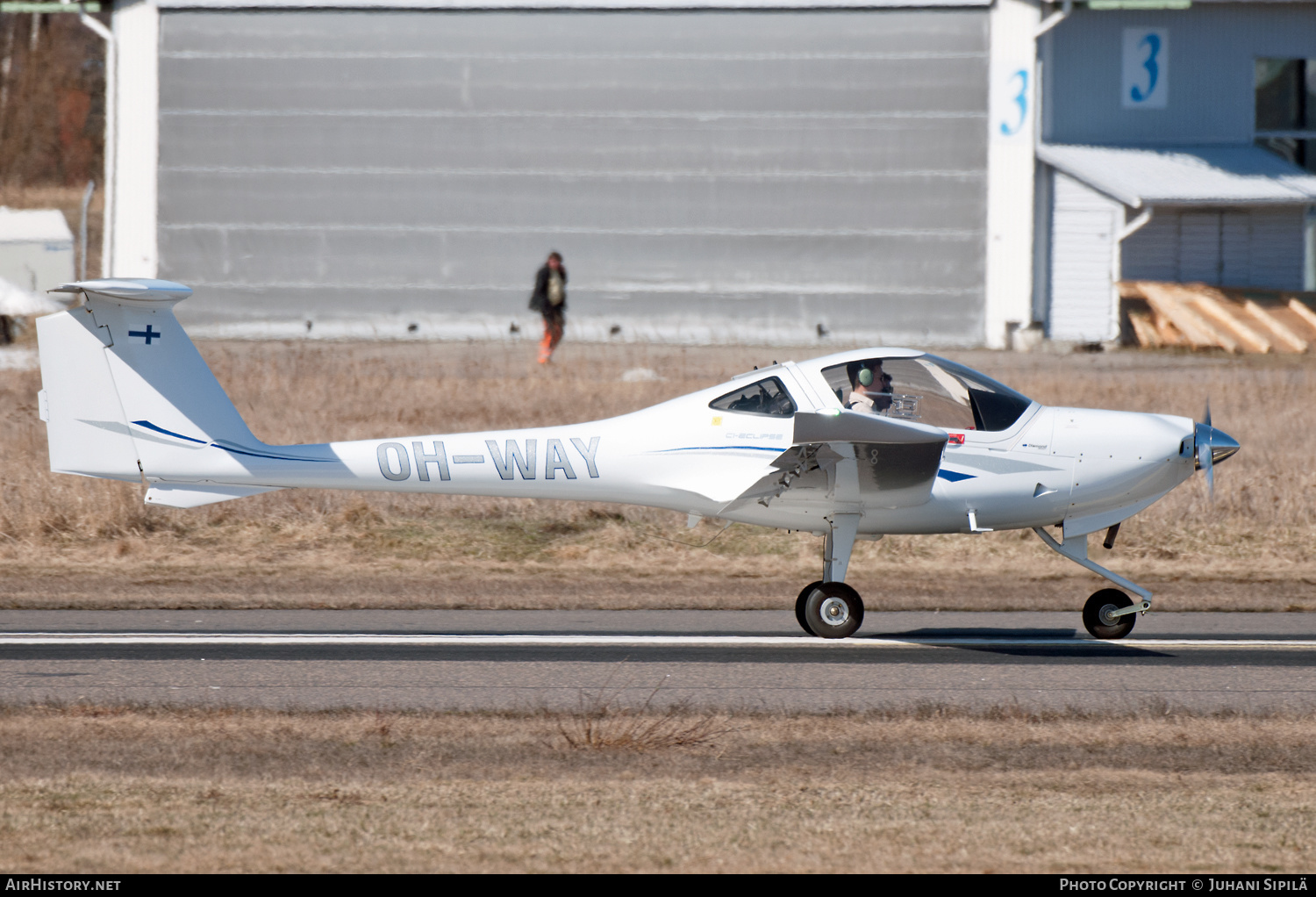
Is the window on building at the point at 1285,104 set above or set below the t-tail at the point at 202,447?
above

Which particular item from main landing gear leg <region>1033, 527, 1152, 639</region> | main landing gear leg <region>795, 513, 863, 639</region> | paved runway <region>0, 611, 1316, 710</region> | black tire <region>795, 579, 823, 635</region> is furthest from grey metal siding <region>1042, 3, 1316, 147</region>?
black tire <region>795, 579, 823, 635</region>

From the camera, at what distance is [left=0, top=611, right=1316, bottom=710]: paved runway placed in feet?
28.1

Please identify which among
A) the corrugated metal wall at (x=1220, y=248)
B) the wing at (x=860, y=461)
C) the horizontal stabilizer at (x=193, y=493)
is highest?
the corrugated metal wall at (x=1220, y=248)

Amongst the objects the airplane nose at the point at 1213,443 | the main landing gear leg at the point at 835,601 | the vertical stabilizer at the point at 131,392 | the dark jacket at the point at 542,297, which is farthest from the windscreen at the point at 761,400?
the dark jacket at the point at 542,297

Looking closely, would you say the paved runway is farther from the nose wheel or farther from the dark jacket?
the dark jacket

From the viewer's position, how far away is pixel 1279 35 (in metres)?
34.6

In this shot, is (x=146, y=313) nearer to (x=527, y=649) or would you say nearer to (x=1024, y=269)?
(x=527, y=649)

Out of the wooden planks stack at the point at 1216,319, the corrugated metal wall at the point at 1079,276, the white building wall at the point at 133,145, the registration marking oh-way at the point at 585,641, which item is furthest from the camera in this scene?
the white building wall at the point at 133,145

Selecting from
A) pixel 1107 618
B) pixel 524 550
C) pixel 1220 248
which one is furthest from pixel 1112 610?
pixel 1220 248

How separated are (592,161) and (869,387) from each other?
23.7 metres

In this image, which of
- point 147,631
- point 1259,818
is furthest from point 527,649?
point 1259,818

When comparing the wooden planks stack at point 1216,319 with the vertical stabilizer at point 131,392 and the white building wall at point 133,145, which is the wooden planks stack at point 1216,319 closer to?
the white building wall at point 133,145

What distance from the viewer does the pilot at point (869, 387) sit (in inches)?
407

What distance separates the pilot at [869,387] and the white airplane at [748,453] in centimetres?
1
